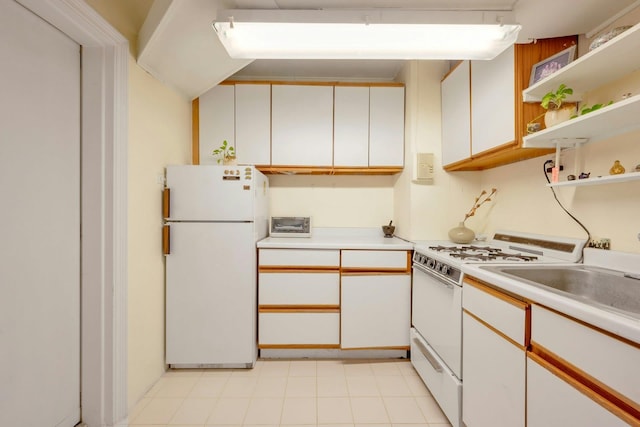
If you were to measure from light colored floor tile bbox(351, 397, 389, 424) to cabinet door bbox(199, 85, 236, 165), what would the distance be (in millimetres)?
2207

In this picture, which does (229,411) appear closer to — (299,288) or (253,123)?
(299,288)

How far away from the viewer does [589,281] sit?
127 centimetres

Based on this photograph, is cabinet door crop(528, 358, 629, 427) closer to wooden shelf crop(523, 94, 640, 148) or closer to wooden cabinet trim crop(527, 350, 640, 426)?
wooden cabinet trim crop(527, 350, 640, 426)

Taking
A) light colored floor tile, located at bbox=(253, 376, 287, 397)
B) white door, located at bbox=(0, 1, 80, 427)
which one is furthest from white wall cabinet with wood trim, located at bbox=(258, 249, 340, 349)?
white door, located at bbox=(0, 1, 80, 427)

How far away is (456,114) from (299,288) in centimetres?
185

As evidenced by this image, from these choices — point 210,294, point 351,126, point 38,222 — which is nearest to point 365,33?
point 351,126

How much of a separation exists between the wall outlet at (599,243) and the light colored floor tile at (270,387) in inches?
78.7

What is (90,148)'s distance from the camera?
1.49 meters

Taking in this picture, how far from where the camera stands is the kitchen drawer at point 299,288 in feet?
7.11

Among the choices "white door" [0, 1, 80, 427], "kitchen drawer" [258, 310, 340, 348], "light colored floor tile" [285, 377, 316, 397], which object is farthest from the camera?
"kitchen drawer" [258, 310, 340, 348]

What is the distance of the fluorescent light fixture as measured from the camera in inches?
54.6

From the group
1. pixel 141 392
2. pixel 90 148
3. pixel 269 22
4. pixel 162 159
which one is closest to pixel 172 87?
pixel 162 159

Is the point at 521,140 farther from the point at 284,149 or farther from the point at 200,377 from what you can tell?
the point at 200,377

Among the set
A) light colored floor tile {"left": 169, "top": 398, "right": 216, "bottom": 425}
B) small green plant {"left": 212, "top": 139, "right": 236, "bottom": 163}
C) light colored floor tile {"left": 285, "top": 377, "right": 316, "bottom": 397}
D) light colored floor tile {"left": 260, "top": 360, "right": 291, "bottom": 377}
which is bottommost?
light colored floor tile {"left": 169, "top": 398, "right": 216, "bottom": 425}
